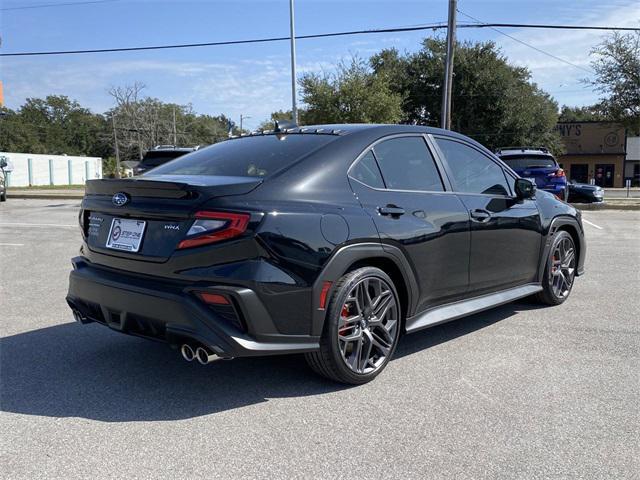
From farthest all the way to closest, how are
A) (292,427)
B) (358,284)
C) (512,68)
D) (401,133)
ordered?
(512,68), (401,133), (358,284), (292,427)

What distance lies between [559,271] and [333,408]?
131 inches

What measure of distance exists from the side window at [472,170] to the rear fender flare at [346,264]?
1017 millimetres

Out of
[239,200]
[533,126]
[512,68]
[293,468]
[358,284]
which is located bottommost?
[293,468]

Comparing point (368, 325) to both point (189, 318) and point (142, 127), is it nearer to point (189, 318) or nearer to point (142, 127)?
point (189, 318)

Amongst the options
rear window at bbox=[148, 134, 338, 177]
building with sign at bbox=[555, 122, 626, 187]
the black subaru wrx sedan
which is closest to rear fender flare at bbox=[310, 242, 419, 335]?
the black subaru wrx sedan

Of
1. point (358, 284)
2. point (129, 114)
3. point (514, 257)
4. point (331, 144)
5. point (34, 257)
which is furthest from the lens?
point (129, 114)

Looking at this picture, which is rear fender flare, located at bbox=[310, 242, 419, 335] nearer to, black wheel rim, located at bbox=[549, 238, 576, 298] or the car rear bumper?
the car rear bumper

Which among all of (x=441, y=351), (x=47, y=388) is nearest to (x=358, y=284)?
(x=441, y=351)

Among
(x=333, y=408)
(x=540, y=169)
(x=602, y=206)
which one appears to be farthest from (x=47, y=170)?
(x=333, y=408)

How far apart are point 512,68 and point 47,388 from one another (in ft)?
135

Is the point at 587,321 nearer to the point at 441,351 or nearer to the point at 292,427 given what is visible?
the point at 441,351

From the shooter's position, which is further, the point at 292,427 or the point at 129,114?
the point at 129,114

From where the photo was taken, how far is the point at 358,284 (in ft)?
11.5

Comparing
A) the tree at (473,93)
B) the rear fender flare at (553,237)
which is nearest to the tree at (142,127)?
the tree at (473,93)
